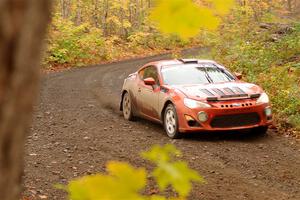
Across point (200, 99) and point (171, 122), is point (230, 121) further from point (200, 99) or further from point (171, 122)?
point (171, 122)

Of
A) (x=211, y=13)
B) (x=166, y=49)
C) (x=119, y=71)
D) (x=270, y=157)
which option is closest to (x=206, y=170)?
(x=270, y=157)

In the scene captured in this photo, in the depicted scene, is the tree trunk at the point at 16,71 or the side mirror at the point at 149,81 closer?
the tree trunk at the point at 16,71

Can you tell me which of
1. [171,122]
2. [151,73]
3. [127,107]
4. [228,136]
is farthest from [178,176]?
[127,107]

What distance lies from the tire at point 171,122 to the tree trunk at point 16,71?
8.32 metres

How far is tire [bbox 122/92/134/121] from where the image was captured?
11.3 meters

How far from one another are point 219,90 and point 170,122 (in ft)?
3.50

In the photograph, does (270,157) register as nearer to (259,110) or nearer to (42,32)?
(259,110)

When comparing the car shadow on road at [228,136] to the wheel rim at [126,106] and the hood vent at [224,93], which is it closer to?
the hood vent at [224,93]

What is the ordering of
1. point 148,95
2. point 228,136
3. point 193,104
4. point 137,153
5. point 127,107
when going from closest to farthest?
point 137,153
point 193,104
point 228,136
point 148,95
point 127,107

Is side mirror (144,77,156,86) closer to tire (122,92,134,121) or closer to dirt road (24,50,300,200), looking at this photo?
dirt road (24,50,300,200)

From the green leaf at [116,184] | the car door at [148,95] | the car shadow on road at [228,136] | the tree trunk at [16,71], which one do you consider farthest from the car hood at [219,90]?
the tree trunk at [16,71]

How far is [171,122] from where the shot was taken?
9453mm

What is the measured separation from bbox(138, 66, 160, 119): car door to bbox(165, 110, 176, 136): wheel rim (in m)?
0.39

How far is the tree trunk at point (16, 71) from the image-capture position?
85 cm
